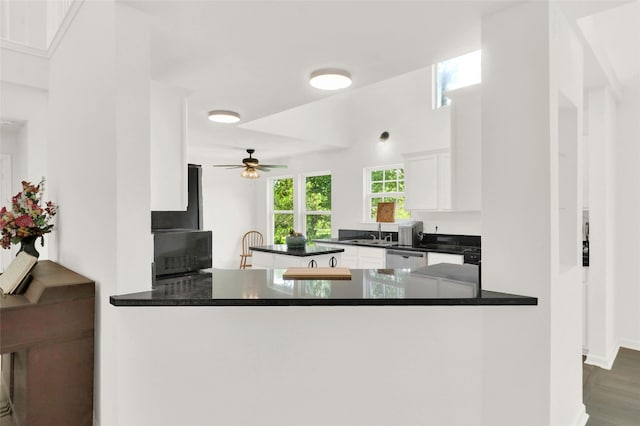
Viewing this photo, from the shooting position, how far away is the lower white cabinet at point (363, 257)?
513cm

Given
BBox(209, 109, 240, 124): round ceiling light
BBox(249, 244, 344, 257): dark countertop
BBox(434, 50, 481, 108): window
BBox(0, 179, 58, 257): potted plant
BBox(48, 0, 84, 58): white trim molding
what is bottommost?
BBox(249, 244, 344, 257): dark countertop

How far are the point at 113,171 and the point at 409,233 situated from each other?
4058 mm

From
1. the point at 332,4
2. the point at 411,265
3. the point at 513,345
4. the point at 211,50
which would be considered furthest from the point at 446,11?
the point at 411,265

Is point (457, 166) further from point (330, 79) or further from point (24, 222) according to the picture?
point (24, 222)

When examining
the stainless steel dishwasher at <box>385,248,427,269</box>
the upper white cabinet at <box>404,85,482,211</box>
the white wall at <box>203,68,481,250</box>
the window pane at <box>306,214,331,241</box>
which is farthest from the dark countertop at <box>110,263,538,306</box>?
the window pane at <box>306,214,331,241</box>

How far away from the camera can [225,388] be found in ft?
5.90

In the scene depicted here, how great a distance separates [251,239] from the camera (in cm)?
806

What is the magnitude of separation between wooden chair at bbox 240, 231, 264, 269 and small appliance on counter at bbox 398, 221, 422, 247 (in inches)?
144

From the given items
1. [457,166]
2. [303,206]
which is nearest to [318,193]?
[303,206]

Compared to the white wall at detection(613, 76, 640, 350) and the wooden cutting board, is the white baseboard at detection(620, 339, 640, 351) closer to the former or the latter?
the white wall at detection(613, 76, 640, 350)

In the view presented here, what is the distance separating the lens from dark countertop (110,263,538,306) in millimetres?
1688

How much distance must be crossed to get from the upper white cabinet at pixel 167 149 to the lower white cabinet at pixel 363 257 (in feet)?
10.7

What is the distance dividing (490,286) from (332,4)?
1.58 m

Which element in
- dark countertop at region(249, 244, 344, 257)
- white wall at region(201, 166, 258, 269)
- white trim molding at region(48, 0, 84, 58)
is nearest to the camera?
white trim molding at region(48, 0, 84, 58)
